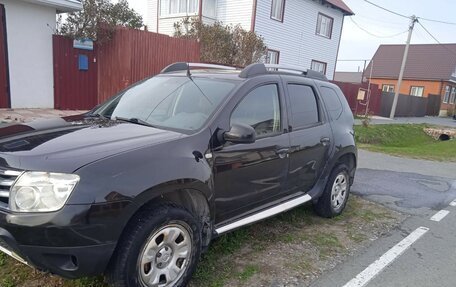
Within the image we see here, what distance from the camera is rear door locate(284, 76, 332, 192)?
4156mm

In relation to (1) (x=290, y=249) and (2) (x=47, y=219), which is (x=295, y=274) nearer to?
(1) (x=290, y=249)

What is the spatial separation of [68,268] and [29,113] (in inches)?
322

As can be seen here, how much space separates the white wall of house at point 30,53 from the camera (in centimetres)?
980

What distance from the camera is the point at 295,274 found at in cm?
350

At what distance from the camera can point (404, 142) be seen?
59.6 ft

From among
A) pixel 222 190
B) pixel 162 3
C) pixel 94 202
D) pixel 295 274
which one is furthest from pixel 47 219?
pixel 162 3

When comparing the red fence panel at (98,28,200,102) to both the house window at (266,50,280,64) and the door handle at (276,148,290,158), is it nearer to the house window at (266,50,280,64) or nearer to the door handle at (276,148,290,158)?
the door handle at (276,148,290,158)

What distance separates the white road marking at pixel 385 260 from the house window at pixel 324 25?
20173mm

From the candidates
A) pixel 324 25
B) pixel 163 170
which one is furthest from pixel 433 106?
pixel 163 170

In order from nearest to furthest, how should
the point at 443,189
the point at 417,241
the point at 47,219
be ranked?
the point at 47,219
the point at 417,241
the point at 443,189

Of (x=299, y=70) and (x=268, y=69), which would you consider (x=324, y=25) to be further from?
(x=268, y=69)

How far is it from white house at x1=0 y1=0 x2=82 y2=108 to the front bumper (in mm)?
8955

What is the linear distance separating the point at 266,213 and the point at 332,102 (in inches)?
81.9

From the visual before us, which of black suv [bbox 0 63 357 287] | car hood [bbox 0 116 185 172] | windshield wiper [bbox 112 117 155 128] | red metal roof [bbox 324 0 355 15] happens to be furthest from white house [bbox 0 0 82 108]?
red metal roof [bbox 324 0 355 15]
